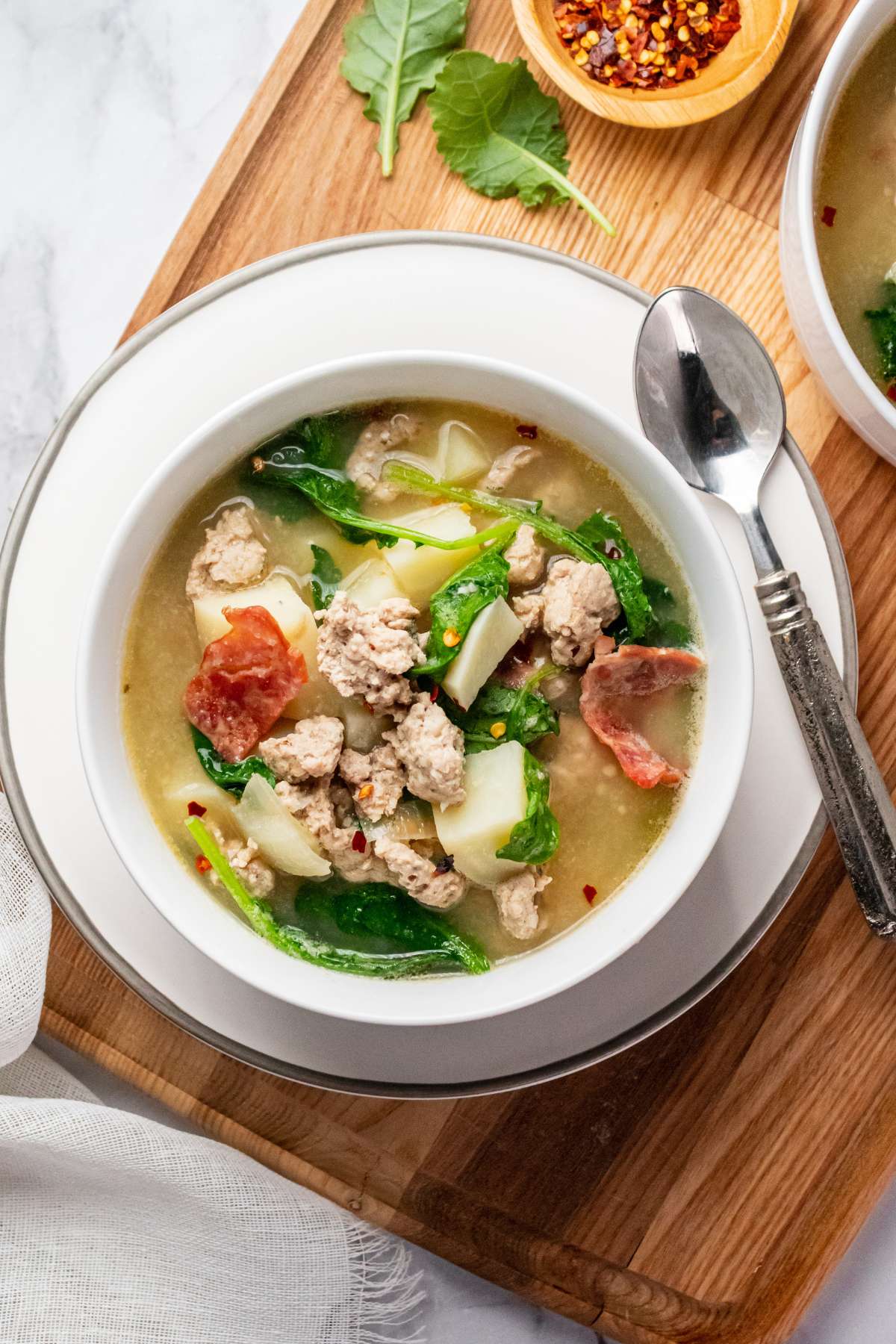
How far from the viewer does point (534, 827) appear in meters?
2.33

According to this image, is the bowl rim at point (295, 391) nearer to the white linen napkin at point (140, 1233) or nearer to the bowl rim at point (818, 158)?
the bowl rim at point (818, 158)

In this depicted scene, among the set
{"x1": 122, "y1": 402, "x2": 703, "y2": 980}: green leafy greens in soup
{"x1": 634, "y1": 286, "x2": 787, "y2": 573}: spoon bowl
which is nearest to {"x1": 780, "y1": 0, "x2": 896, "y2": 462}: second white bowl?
{"x1": 634, "y1": 286, "x2": 787, "y2": 573}: spoon bowl

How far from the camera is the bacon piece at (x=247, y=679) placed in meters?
2.34

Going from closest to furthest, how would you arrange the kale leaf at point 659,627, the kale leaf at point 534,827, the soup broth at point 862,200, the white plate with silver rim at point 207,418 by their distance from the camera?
the kale leaf at point 534,827 < the kale leaf at point 659,627 < the white plate with silver rim at point 207,418 < the soup broth at point 862,200

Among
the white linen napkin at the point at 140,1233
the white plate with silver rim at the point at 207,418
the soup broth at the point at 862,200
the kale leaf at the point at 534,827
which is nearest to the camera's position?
the kale leaf at the point at 534,827

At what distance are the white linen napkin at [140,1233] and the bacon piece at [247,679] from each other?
784 millimetres

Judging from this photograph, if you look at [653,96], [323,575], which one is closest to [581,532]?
[323,575]

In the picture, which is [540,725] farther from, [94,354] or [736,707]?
[94,354]

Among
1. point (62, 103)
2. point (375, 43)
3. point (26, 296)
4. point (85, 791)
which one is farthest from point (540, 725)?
point (62, 103)

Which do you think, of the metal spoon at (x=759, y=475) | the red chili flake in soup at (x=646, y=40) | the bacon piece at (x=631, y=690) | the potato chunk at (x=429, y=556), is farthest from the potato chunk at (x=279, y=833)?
the red chili flake in soup at (x=646, y=40)

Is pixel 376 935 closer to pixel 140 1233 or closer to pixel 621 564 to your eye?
pixel 621 564

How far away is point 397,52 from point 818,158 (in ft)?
3.33

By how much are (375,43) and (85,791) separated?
1888mm

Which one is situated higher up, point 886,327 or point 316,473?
point 886,327
